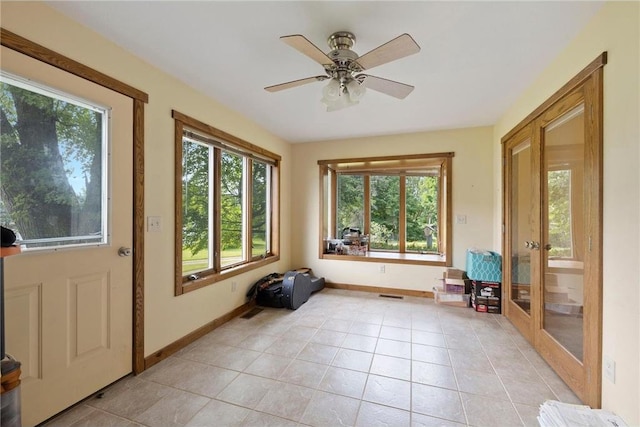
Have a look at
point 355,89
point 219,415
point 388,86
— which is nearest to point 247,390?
point 219,415

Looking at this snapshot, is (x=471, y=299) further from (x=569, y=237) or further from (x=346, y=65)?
(x=346, y=65)

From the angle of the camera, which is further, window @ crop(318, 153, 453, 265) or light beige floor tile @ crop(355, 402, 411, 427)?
window @ crop(318, 153, 453, 265)

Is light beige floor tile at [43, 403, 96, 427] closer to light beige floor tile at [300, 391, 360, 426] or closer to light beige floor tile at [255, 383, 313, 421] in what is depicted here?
light beige floor tile at [255, 383, 313, 421]

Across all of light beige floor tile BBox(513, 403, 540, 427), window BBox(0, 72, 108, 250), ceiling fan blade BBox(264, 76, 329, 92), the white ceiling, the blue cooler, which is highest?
the white ceiling

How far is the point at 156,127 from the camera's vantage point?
86.9 inches

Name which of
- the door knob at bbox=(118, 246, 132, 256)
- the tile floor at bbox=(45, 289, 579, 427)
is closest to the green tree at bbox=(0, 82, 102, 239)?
the door knob at bbox=(118, 246, 132, 256)

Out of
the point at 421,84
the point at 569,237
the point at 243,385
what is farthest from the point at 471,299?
the point at 243,385

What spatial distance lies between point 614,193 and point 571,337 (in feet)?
3.60

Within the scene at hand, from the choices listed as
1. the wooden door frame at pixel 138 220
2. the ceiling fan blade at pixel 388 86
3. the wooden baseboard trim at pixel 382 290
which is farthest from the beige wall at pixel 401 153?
the wooden door frame at pixel 138 220

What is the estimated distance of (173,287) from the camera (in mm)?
2373

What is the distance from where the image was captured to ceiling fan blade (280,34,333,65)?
140cm

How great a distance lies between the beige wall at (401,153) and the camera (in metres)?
3.66

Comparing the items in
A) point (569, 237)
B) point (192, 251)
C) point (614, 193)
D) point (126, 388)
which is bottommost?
point (126, 388)

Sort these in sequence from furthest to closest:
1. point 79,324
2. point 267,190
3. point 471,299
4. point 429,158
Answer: point 267,190 → point 429,158 → point 471,299 → point 79,324
